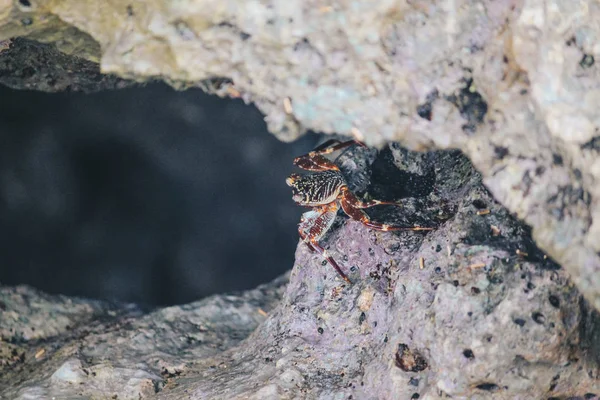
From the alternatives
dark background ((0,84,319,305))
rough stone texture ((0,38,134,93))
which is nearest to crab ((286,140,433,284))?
dark background ((0,84,319,305))

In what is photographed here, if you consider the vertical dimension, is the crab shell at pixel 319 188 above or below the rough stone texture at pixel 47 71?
below

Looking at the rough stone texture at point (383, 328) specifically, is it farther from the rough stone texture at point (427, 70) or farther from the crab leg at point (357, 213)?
the rough stone texture at point (427, 70)

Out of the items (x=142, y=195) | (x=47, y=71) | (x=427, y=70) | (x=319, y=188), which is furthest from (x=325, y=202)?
(x=47, y=71)

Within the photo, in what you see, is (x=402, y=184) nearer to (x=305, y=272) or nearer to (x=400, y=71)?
(x=305, y=272)

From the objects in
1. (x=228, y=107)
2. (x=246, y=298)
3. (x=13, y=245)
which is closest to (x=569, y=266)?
(x=246, y=298)

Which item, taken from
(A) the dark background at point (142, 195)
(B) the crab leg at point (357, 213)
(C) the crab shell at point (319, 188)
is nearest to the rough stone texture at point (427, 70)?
(B) the crab leg at point (357, 213)

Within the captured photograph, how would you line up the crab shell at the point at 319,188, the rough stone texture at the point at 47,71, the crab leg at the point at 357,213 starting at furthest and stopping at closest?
1. the crab shell at the point at 319,188
2. the rough stone texture at the point at 47,71
3. the crab leg at the point at 357,213
